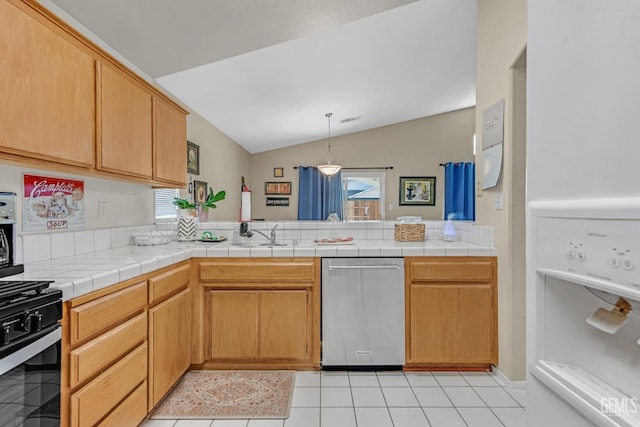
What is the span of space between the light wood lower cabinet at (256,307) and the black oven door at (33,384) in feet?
3.86

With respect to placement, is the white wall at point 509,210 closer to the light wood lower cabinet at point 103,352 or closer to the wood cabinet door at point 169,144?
the light wood lower cabinet at point 103,352

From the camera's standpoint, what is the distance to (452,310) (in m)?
2.29

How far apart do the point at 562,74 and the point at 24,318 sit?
148cm

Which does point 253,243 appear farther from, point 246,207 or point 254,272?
point 246,207

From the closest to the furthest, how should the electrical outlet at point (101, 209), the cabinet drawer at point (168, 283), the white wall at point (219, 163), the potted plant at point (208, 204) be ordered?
the cabinet drawer at point (168, 283), the electrical outlet at point (101, 209), the potted plant at point (208, 204), the white wall at point (219, 163)

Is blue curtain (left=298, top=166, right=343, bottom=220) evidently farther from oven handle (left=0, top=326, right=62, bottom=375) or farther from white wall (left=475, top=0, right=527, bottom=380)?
oven handle (left=0, top=326, right=62, bottom=375)

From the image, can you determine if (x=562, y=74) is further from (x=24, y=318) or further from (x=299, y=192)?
(x=299, y=192)

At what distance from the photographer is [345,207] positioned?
7.14 meters

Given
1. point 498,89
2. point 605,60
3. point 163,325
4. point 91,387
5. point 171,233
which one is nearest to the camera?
point 605,60

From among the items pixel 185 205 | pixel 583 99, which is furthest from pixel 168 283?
pixel 583 99

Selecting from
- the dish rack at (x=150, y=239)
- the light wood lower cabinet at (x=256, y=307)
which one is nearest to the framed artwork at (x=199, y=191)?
the dish rack at (x=150, y=239)

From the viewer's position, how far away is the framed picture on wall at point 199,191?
396cm

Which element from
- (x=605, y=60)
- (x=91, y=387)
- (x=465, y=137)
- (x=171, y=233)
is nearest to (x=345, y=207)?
(x=465, y=137)

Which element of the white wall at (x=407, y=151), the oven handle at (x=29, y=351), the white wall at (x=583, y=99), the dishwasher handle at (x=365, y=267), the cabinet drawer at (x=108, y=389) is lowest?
the cabinet drawer at (x=108, y=389)
